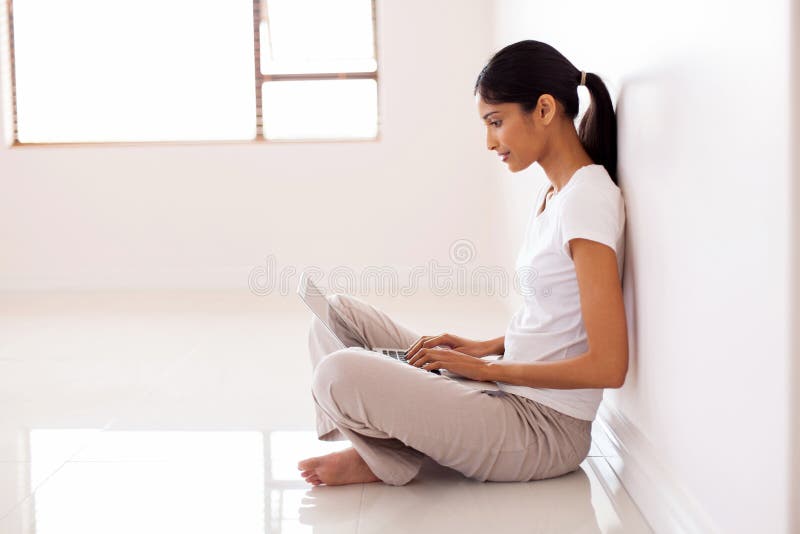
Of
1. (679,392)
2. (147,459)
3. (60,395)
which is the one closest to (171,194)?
(60,395)

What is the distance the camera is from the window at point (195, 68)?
5207 mm

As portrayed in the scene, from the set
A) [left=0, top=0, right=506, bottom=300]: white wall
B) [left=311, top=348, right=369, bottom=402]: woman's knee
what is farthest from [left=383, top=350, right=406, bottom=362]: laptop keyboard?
[left=0, top=0, right=506, bottom=300]: white wall

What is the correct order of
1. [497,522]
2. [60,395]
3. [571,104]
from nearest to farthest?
[497,522] → [571,104] → [60,395]

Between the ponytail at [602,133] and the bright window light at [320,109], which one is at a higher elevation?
the bright window light at [320,109]

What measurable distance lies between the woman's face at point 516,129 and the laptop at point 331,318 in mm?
496

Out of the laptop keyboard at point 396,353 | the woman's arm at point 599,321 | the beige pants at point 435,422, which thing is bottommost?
the beige pants at point 435,422

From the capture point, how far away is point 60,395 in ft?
8.65

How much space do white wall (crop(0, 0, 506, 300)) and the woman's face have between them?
329 centimetres

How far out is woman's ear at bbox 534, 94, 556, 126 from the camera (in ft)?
5.63

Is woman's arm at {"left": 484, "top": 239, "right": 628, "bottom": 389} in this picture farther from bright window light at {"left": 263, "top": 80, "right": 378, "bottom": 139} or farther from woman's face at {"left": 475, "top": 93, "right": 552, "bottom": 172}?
bright window light at {"left": 263, "top": 80, "right": 378, "bottom": 139}

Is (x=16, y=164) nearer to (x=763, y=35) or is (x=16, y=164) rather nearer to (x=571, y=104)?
(x=571, y=104)

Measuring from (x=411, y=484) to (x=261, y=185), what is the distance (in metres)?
3.57

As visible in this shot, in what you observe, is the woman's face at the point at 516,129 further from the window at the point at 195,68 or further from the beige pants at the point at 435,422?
the window at the point at 195,68

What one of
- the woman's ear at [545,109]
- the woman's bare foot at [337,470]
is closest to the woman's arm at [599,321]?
the woman's ear at [545,109]
